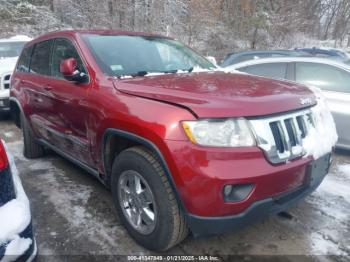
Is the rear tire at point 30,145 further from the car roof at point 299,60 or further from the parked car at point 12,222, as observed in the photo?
the car roof at point 299,60

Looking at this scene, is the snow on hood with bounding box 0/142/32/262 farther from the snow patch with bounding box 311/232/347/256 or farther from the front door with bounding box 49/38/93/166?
the snow patch with bounding box 311/232/347/256

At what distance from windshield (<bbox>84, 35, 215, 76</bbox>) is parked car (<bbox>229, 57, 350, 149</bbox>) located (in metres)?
2.06

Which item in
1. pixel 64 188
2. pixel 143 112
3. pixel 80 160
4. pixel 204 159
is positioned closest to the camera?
pixel 204 159

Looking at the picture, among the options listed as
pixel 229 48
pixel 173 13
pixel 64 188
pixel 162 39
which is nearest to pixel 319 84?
pixel 162 39

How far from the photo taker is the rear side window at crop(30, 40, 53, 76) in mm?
3904

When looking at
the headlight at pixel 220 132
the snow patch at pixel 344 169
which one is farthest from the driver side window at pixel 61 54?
the snow patch at pixel 344 169

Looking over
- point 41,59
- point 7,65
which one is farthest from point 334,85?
point 7,65

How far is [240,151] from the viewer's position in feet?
6.91

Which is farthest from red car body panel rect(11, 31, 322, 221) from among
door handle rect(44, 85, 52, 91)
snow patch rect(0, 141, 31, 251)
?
snow patch rect(0, 141, 31, 251)

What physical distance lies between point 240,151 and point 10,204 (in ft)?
4.57

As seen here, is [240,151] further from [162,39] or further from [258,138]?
[162,39]

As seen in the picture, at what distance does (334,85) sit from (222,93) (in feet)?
11.2

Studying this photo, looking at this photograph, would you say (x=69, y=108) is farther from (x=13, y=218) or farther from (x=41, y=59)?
(x=13, y=218)

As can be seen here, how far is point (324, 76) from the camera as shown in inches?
203
